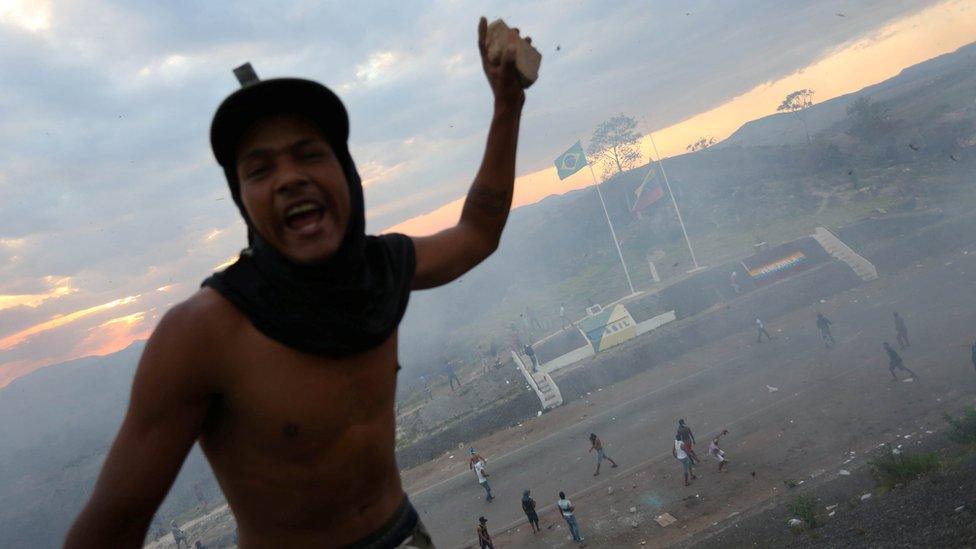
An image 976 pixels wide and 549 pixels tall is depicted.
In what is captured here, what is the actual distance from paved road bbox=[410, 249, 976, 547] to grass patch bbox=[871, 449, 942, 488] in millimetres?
2334

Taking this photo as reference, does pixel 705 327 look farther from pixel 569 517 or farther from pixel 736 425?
pixel 569 517

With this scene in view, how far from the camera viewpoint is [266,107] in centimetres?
138

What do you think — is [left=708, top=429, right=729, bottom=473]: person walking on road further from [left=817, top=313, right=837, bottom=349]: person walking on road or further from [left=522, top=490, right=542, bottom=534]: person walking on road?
[left=817, top=313, right=837, bottom=349]: person walking on road

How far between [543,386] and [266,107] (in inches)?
931

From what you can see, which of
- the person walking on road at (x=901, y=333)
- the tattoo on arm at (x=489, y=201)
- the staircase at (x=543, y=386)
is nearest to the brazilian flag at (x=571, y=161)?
the staircase at (x=543, y=386)

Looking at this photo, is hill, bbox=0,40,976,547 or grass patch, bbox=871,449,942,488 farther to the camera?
hill, bbox=0,40,976,547

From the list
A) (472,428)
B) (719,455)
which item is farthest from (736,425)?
(472,428)

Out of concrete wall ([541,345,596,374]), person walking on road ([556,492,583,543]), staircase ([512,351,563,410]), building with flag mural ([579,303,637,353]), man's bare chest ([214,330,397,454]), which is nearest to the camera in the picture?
man's bare chest ([214,330,397,454])

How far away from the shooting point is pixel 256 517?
1.38 metres

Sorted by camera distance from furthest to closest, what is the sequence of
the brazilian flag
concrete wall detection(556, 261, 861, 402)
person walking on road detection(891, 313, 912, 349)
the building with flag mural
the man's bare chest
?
the brazilian flag < the building with flag mural < concrete wall detection(556, 261, 861, 402) < person walking on road detection(891, 313, 912, 349) < the man's bare chest

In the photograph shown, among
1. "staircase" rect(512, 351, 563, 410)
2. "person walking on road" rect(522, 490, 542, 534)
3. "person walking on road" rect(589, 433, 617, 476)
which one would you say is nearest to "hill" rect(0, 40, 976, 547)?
"staircase" rect(512, 351, 563, 410)

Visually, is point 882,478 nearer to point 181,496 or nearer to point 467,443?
point 467,443

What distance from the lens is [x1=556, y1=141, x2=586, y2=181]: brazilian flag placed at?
3231 centimetres

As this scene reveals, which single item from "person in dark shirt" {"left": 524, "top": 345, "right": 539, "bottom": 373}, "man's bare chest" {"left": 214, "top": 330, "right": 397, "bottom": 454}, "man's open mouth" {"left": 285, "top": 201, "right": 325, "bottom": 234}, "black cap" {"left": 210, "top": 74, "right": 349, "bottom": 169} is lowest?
"person in dark shirt" {"left": 524, "top": 345, "right": 539, "bottom": 373}
